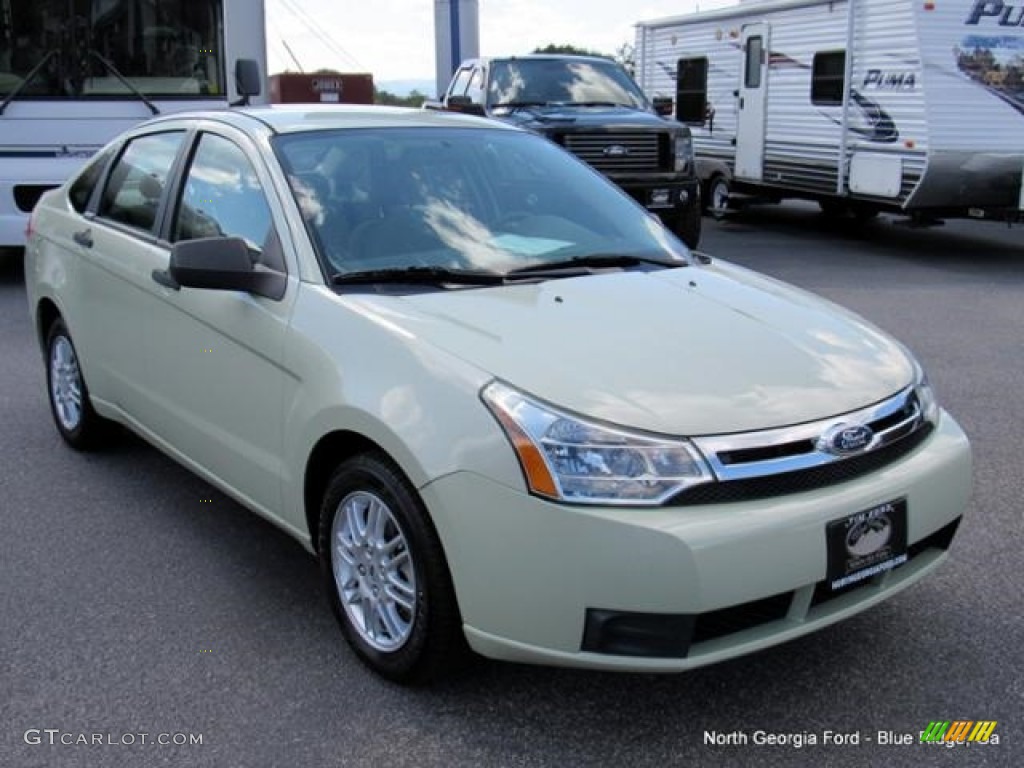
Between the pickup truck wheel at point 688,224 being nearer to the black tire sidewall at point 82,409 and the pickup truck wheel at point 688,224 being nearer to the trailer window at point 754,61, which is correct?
the trailer window at point 754,61

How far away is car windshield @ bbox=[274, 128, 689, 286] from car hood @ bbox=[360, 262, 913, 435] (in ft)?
0.88

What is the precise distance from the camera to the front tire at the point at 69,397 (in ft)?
17.1

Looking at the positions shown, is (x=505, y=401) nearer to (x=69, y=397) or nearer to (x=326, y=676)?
(x=326, y=676)

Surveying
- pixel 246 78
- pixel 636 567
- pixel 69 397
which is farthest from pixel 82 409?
pixel 246 78

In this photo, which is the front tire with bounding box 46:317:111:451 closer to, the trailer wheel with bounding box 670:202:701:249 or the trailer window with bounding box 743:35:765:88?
the trailer wheel with bounding box 670:202:701:249

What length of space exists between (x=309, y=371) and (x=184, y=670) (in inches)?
38.2

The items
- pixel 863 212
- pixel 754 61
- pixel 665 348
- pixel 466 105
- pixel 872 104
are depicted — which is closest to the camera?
pixel 665 348

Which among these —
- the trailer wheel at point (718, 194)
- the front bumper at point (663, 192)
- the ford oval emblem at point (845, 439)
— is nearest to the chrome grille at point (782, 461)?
the ford oval emblem at point (845, 439)

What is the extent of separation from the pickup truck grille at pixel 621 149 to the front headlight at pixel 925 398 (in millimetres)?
7852

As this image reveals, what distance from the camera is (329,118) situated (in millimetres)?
4266

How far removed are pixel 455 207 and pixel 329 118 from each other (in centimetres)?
69

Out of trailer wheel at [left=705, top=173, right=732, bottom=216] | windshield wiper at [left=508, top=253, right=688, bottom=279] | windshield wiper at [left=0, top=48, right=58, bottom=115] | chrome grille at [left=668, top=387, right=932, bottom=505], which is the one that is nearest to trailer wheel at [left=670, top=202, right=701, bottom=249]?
trailer wheel at [left=705, top=173, right=732, bottom=216]

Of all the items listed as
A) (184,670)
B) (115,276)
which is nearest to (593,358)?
(184,670)

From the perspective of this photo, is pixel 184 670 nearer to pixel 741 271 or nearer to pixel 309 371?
pixel 309 371
